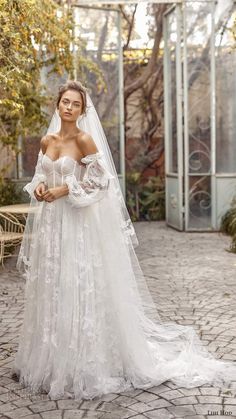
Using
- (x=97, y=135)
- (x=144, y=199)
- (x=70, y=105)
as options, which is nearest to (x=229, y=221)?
(x=144, y=199)

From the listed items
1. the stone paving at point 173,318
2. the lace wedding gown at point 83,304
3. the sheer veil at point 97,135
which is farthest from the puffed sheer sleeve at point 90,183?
the stone paving at point 173,318

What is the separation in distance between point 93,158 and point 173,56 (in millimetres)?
7237

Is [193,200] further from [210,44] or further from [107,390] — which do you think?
[107,390]

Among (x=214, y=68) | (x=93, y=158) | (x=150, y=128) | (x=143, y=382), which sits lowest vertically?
(x=143, y=382)

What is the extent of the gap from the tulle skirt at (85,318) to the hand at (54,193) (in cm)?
12

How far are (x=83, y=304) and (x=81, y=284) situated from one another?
119 millimetres

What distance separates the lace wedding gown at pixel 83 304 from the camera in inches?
125

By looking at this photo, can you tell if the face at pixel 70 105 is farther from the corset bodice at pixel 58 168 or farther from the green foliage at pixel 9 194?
the green foliage at pixel 9 194

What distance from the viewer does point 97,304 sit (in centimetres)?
324

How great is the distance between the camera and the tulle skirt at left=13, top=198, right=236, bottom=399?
3.18 metres

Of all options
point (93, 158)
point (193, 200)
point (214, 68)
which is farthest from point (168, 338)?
point (214, 68)

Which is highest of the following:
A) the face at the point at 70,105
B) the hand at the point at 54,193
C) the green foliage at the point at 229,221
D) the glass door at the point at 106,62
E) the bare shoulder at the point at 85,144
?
the glass door at the point at 106,62

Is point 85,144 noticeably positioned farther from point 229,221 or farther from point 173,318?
point 229,221

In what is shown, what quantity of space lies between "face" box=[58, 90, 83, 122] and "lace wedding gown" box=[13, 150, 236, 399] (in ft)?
0.83
